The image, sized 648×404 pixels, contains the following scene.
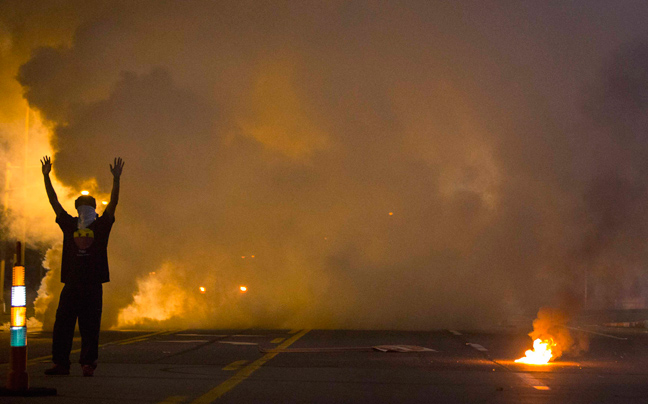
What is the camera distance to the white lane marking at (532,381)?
877 centimetres

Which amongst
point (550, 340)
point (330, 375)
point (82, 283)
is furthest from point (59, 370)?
point (550, 340)

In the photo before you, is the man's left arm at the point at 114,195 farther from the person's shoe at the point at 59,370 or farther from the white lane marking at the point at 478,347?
the white lane marking at the point at 478,347

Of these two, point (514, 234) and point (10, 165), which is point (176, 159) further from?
point (514, 234)

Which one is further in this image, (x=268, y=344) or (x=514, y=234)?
(x=514, y=234)

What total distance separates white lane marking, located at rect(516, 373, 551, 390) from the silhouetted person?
4849mm

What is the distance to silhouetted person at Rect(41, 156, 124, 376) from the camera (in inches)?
342

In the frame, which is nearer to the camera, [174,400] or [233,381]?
[174,400]

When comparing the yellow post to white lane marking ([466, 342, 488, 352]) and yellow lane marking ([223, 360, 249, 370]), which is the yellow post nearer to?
yellow lane marking ([223, 360, 249, 370])

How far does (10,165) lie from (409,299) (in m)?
16.5

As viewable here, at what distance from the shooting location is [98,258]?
8805mm

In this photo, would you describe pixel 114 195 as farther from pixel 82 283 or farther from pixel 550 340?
pixel 550 340

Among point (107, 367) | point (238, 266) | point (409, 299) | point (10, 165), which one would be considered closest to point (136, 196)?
point (238, 266)

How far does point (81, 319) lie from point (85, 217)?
3.69ft

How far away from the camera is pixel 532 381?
30.8ft
